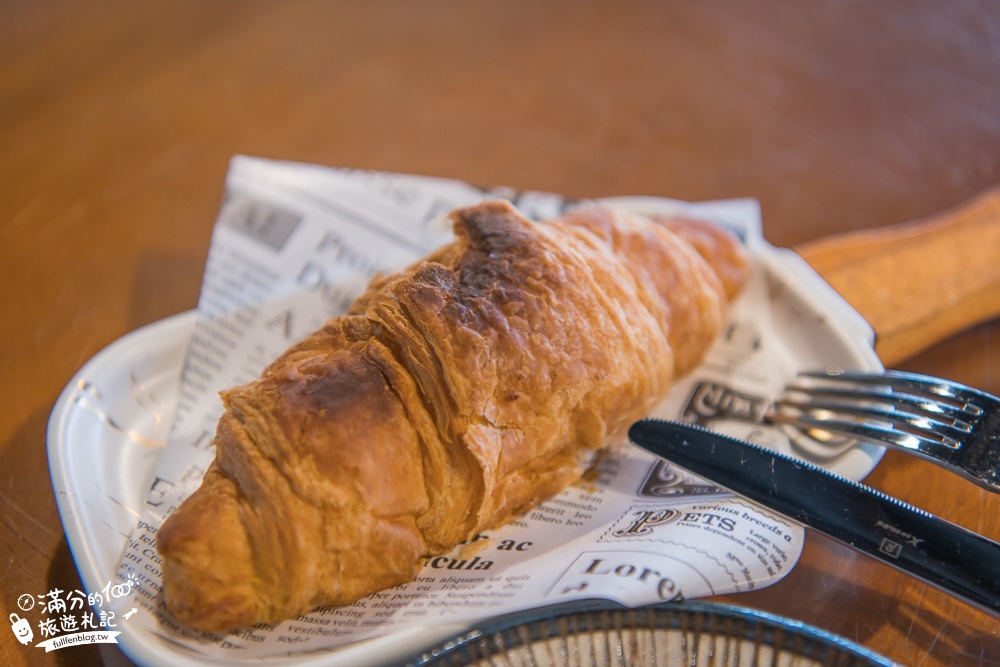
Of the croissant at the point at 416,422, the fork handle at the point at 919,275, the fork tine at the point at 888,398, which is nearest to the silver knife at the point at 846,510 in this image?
the croissant at the point at 416,422

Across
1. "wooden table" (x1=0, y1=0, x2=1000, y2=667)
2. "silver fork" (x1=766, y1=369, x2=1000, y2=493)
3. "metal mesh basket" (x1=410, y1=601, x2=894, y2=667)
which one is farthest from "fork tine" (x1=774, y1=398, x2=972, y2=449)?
"metal mesh basket" (x1=410, y1=601, x2=894, y2=667)

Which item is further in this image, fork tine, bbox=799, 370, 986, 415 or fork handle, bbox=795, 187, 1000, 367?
fork handle, bbox=795, 187, 1000, 367

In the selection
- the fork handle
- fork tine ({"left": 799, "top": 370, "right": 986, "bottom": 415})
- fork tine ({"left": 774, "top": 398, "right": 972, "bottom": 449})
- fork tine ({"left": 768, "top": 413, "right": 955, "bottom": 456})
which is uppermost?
the fork handle

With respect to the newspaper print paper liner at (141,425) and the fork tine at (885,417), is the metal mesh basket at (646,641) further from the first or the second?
the fork tine at (885,417)

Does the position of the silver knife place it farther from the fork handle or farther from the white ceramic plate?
the fork handle

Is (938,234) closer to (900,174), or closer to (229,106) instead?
(900,174)

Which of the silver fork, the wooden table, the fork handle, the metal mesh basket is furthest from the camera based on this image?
the wooden table
